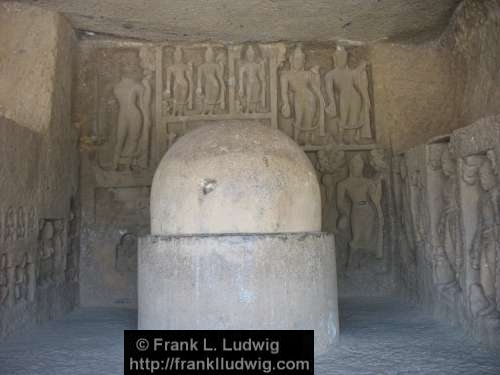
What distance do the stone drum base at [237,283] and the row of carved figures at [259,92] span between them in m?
3.96

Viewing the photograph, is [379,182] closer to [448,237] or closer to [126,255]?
[448,237]

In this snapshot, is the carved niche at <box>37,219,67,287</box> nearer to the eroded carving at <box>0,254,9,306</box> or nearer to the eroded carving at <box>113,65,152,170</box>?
the eroded carving at <box>0,254,9,306</box>

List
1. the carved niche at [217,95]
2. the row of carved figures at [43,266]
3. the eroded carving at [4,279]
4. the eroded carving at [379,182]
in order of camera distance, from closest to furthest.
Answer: the eroded carving at [4,279], the row of carved figures at [43,266], the eroded carving at [379,182], the carved niche at [217,95]

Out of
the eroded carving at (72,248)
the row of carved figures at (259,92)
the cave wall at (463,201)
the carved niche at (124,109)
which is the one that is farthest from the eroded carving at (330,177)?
the eroded carving at (72,248)

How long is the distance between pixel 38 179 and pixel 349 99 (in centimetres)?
462

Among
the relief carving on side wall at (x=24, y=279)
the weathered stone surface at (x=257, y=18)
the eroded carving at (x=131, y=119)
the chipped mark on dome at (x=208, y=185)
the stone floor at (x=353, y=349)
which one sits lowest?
the stone floor at (x=353, y=349)

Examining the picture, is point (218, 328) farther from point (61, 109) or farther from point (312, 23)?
point (312, 23)

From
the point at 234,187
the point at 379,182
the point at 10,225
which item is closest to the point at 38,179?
the point at 10,225

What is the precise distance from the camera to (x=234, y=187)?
4273 mm

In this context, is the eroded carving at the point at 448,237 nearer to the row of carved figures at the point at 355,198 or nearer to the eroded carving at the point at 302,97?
the row of carved figures at the point at 355,198

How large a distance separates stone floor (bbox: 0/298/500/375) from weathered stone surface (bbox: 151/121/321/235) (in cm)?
113

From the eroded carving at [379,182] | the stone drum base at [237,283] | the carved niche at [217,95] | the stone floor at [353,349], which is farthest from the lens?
the carved niche at [217,95]

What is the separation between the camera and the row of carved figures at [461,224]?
4535mm

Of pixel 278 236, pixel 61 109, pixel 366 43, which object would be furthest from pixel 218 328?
pixel 366 43
